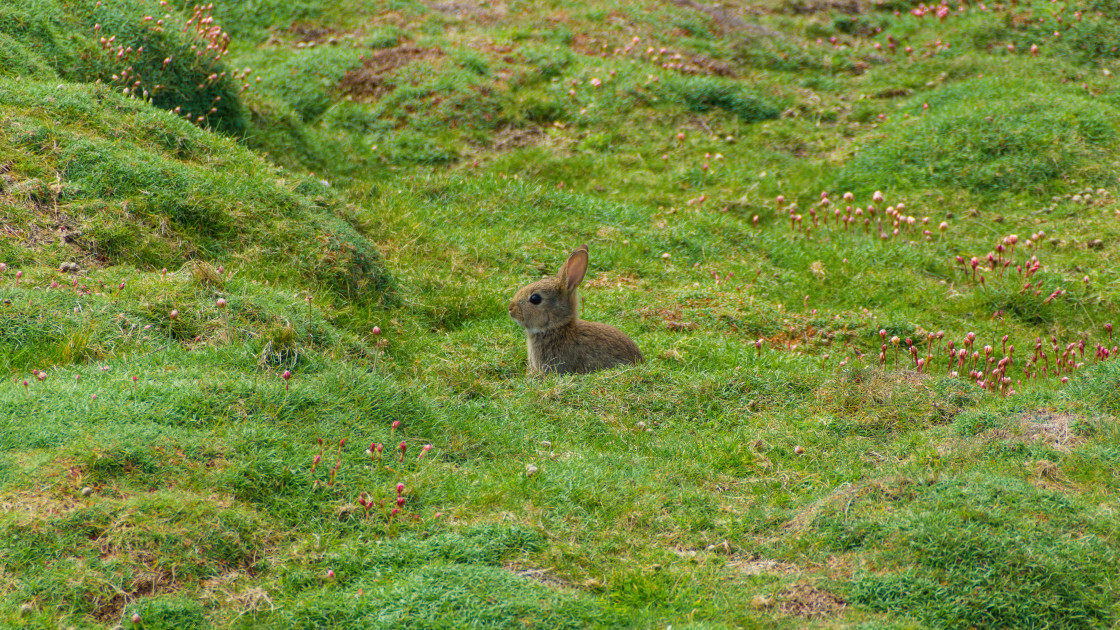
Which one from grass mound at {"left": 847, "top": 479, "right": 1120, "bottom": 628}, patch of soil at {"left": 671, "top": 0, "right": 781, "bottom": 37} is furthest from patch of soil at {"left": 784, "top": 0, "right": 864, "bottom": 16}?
grass mound at {"left": 847, "top": 479, "right": 1120, "bottom": 628}

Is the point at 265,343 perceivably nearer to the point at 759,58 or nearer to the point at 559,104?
the point at 559,104

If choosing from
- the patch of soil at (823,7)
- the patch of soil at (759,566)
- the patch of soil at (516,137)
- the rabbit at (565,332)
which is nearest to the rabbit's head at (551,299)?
the rabbit at (565,332)

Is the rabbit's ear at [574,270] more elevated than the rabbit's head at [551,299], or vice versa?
the rabbit's ear at [574,270]

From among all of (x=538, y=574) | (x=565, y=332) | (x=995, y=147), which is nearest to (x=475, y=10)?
(x=995, y=147)

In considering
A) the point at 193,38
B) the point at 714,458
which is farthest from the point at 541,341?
the point at 193,38

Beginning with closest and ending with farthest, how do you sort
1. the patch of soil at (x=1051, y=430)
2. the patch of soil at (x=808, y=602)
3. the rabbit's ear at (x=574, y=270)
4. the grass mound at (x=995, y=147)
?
1. the patch of soil at (x=808, y=602)
2. the patch of soil at (x=1051, y=430)
3. the rabbit's ear at (x=574, y=270)
4. the grass mound at (x=995, y=147)

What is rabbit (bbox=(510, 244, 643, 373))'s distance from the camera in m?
9.22

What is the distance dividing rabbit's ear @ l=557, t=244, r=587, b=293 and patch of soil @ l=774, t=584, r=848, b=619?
15.2 ft

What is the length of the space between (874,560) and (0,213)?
832cm

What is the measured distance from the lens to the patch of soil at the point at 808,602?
17.2 feet

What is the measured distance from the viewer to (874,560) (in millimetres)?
5543

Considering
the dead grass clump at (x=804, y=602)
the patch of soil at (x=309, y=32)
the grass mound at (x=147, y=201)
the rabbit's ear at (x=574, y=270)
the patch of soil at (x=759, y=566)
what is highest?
the patch of soil at (x=309, y=32)

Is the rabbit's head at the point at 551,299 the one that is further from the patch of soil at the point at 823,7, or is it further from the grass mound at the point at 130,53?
the patch of soil at the point at 823,7

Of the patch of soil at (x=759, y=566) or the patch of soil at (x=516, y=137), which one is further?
the patch of soil at (x=516, y=137)
